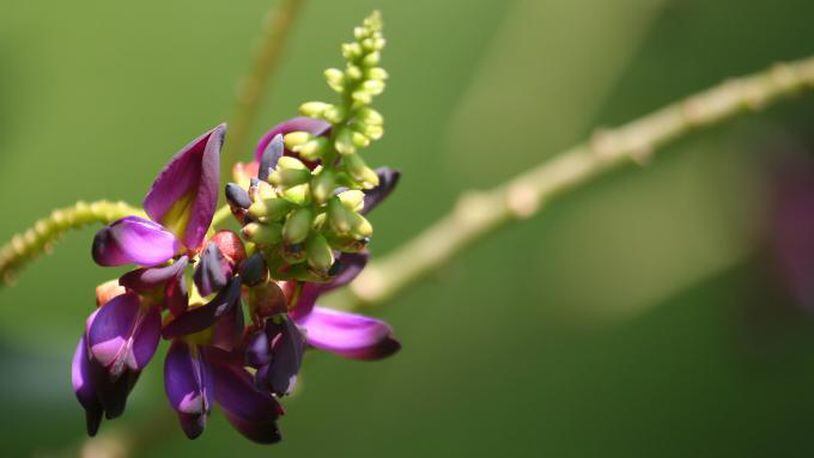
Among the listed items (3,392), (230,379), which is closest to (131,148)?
(3,392)

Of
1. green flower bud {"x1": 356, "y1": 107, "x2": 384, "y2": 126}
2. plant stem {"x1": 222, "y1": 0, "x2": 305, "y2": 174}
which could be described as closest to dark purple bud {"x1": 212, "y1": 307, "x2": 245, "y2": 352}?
green flower bud {"x1": 356, "y1": 107, "x2": 384, "y2": 126}

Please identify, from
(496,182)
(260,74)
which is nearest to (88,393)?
(260,74)

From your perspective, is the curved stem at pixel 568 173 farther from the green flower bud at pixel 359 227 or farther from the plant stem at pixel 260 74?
the green flower bud at pixel 359 227

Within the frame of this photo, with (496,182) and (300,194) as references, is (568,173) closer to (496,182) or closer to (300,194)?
(300,194)

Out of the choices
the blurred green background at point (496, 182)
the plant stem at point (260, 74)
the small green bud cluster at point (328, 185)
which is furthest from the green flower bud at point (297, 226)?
the blurred green background at point (496, 182)

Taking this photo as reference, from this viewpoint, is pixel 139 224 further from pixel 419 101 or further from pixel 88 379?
pixel 419 101

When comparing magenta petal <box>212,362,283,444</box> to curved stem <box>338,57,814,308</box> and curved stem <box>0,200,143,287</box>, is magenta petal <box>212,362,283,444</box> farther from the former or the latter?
curved stem <box>338,57,814,308</box>
